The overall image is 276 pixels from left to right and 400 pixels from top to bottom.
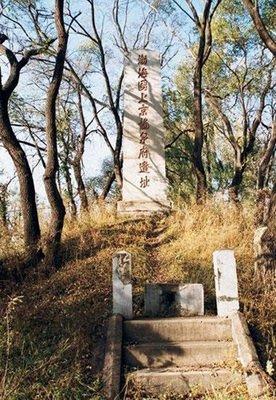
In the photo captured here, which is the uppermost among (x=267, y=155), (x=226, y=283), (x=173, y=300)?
(x=267, y=155)

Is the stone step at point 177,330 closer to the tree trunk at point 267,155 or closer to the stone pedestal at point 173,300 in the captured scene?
the stone pedestal at point 173,300

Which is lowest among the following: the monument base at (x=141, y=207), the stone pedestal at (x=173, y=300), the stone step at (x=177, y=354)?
the stone step at (x=177, y=354)

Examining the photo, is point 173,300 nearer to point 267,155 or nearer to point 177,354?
point 177,354

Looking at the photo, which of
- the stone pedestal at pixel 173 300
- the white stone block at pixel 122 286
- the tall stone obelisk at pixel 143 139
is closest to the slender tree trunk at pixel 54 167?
the white stone block at pixel 122 286

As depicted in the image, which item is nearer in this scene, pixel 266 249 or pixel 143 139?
pixel 266 249

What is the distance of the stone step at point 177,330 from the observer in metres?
6.08

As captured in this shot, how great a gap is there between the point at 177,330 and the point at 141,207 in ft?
22.1

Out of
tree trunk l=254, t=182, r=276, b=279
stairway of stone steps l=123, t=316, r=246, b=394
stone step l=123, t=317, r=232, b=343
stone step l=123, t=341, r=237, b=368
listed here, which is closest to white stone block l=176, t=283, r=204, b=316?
stairway of stone steps l=123, t=316, r=246, b=394

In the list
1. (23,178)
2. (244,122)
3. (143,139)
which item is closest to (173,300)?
(23,178)

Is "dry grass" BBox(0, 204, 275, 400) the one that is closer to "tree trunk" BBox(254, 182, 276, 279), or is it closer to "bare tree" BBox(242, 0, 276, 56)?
"tree trunk" BBox(254, 182, 276, 279)

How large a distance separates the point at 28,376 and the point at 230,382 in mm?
2171

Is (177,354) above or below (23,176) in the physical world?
below

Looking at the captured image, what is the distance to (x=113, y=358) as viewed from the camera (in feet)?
17.7

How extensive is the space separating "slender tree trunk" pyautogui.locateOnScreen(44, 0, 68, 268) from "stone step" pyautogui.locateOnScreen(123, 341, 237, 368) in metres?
3.27
